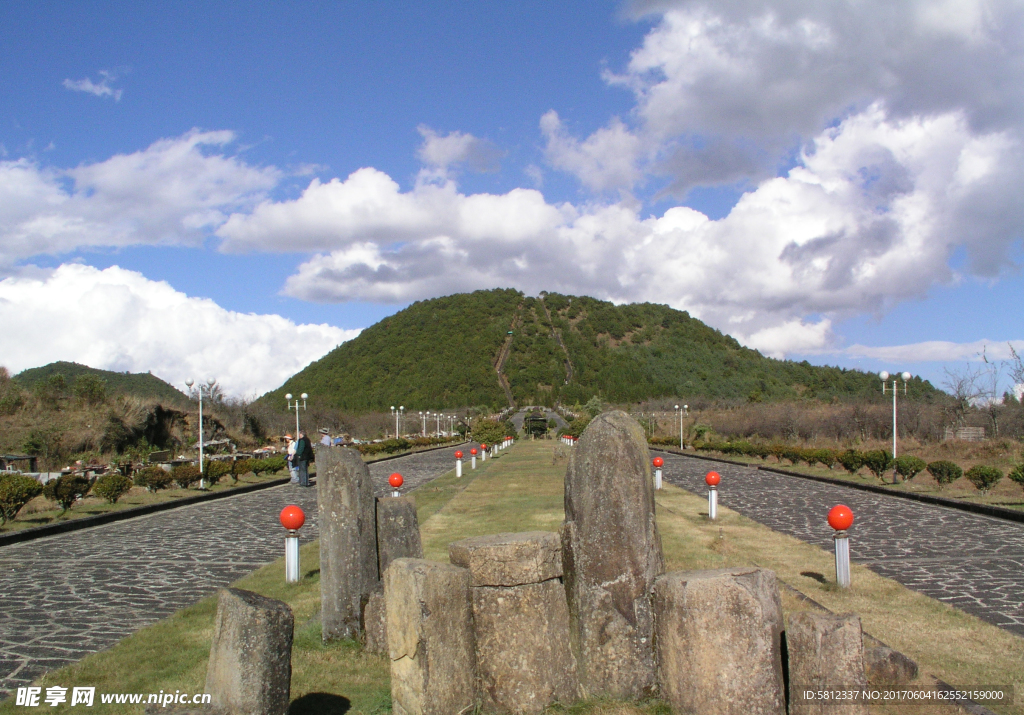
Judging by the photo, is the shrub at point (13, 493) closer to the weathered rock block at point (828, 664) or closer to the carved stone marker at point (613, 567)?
the carved stone marker at point (613, 567)

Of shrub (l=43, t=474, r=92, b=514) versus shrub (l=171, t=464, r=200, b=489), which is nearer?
shrub (l=43, t=474, r=92, b=514)

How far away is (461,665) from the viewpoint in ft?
13.3

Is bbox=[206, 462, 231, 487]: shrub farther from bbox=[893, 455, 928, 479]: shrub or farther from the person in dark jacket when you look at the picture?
bbox=[893, 455, 928, 479]: shrub

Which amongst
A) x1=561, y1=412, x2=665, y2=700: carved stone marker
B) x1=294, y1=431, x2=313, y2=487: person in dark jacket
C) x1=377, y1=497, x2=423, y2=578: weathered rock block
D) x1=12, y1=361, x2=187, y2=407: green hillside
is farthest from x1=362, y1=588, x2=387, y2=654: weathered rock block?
x1=12, y1=361, x2=187, y2=407: green hillside

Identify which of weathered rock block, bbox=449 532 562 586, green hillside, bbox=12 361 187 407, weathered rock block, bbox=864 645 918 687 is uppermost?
green hillside, bbox=12 361 187 407

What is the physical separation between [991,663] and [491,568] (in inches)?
148

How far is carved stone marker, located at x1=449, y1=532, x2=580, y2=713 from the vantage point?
13.6 ft

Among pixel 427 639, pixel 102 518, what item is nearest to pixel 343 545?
pixel 427 639

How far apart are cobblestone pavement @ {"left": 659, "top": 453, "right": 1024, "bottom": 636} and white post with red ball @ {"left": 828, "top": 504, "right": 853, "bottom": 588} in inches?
33.2

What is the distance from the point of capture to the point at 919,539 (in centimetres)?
1075

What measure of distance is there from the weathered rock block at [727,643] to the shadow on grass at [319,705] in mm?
2035

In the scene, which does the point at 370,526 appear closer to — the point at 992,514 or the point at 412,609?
the point at 412,609

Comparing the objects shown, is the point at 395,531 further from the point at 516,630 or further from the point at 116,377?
the point at 116,377

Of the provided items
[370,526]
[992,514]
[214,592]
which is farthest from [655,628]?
[992,514]
